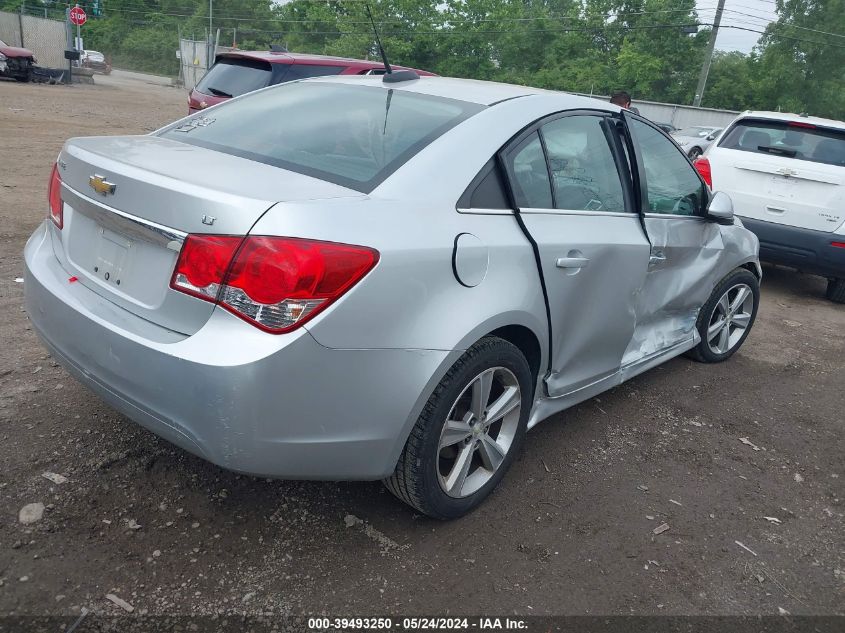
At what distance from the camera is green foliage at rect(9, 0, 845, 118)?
46.0 m

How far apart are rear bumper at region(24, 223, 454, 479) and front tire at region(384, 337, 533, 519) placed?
0.37 feet

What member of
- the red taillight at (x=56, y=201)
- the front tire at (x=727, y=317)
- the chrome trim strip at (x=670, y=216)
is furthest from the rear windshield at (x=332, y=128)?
the front tire at (x=727, y=317)

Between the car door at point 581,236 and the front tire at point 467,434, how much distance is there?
289 mm

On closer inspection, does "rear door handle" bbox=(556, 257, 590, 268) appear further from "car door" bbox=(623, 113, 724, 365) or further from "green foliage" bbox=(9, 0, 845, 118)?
"green foliage" bbox=(9, 0, 845, 118)

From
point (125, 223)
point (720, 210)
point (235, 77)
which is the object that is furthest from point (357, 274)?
point (235, 77)

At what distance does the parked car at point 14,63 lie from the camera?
21.8 meters

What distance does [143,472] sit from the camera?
9.20 ft

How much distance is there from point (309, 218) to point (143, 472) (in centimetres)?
140

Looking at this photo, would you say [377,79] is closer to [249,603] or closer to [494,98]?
[494,98]

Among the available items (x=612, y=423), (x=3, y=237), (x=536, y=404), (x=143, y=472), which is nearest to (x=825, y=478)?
(x=612, y=423)

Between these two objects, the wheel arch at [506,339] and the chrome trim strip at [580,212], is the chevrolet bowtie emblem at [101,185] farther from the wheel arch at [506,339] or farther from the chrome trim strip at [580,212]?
the chrome trim strip at [580,212]

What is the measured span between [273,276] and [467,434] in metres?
1.04

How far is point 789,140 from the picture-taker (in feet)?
22.0

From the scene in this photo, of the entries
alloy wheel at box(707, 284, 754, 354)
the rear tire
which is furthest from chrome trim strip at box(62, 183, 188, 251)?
the rear tire
